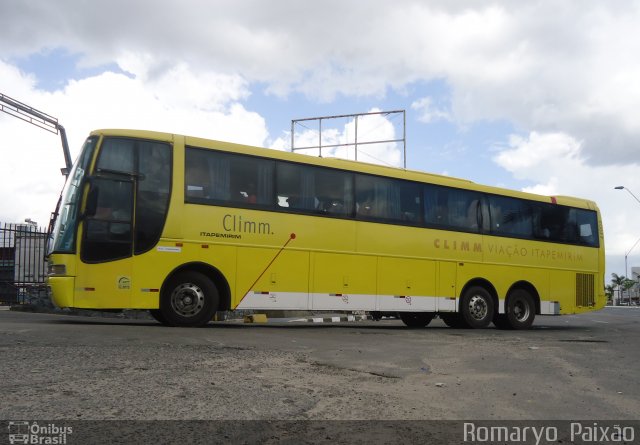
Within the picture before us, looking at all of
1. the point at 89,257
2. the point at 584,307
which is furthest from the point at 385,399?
the point at 584,307

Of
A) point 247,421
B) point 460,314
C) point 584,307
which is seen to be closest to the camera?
point 247,421

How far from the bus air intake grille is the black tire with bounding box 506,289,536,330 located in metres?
1.80

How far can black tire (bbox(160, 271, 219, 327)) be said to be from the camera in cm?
1009

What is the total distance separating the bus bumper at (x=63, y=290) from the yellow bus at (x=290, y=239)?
0.02m

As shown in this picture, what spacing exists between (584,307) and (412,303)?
6.10 meters

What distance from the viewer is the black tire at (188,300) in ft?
33.1

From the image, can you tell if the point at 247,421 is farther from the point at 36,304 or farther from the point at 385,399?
the point at 36,304

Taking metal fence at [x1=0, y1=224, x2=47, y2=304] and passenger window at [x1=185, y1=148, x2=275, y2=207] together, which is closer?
passenger window at [x1=185, y1=148, x2=275, y2=207]

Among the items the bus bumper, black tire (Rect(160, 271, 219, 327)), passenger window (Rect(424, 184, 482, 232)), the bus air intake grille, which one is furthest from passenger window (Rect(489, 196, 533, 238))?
the bus bumper

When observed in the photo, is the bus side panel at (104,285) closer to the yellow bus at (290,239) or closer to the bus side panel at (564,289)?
the yellow bus at (290,239)

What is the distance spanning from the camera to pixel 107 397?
4480mm

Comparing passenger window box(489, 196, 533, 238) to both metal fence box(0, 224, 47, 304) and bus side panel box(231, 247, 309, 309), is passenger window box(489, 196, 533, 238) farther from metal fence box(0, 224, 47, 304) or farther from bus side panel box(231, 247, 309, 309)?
metal fence box(0, 224, 47, 304)

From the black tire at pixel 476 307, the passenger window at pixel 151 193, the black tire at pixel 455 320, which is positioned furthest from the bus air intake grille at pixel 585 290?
the passenger window at pixel 151 193

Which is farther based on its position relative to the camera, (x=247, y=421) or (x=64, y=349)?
(x=64, y=349)
